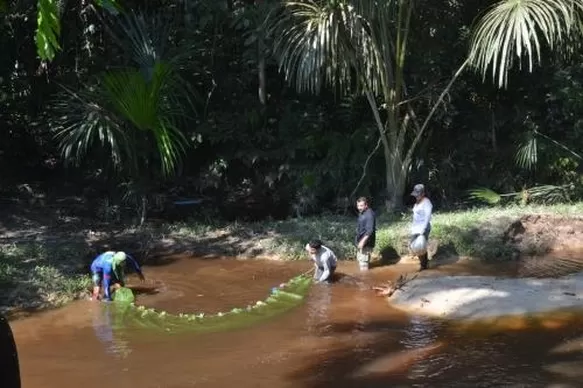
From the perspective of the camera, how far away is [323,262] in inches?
346

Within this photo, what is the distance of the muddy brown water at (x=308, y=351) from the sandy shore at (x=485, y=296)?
27cm

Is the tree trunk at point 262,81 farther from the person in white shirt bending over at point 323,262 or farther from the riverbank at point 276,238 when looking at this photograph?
the person in white shirt bending over at point 323,262

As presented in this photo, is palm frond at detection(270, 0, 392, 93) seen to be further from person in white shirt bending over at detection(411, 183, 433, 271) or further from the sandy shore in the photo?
the sandy shore

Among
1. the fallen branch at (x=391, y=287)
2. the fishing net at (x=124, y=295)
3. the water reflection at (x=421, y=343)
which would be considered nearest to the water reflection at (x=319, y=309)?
the fallen branch at (x=391, y=287)

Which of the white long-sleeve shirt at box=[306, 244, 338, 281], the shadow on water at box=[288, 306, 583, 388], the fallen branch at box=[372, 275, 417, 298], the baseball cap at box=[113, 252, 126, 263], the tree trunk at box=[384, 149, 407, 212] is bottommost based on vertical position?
the shadow on water at box=[288, 306, 583, 388]

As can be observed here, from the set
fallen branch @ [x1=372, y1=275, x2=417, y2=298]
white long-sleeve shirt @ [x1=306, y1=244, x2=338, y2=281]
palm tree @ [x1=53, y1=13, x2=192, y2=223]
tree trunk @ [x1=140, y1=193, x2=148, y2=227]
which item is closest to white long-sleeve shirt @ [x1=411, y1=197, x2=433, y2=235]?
fallen branch @ [x1=372, y1=275, x2=417, y2=298]

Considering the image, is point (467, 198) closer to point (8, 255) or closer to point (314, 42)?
point (314, 42)

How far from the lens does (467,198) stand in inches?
509

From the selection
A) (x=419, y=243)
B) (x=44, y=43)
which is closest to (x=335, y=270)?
(x=419, y=243)

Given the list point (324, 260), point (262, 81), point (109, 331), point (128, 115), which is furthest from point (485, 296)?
point (262, 81)

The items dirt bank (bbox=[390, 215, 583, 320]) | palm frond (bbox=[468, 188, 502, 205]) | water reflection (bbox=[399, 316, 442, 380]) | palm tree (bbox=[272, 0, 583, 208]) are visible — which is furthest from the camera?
palm frond (bbox=[468, 188, 502, 205])

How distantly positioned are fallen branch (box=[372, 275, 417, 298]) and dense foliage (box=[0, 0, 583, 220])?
3390 millimetres

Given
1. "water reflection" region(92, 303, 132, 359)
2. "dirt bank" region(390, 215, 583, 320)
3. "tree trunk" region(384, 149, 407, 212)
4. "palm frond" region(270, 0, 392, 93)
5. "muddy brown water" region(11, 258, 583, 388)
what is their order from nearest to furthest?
"muddy brown water" region(11, 258, 583, 388), "water reflection" region(92, 303, 132, 359), "dirt bank" region(390, 215, 583, 320), "palm frond" region(270, 0, 392, 93), "tree trunk" region(384, 149, 407, 212)

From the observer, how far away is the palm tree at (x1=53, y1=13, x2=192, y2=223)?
427 inches
